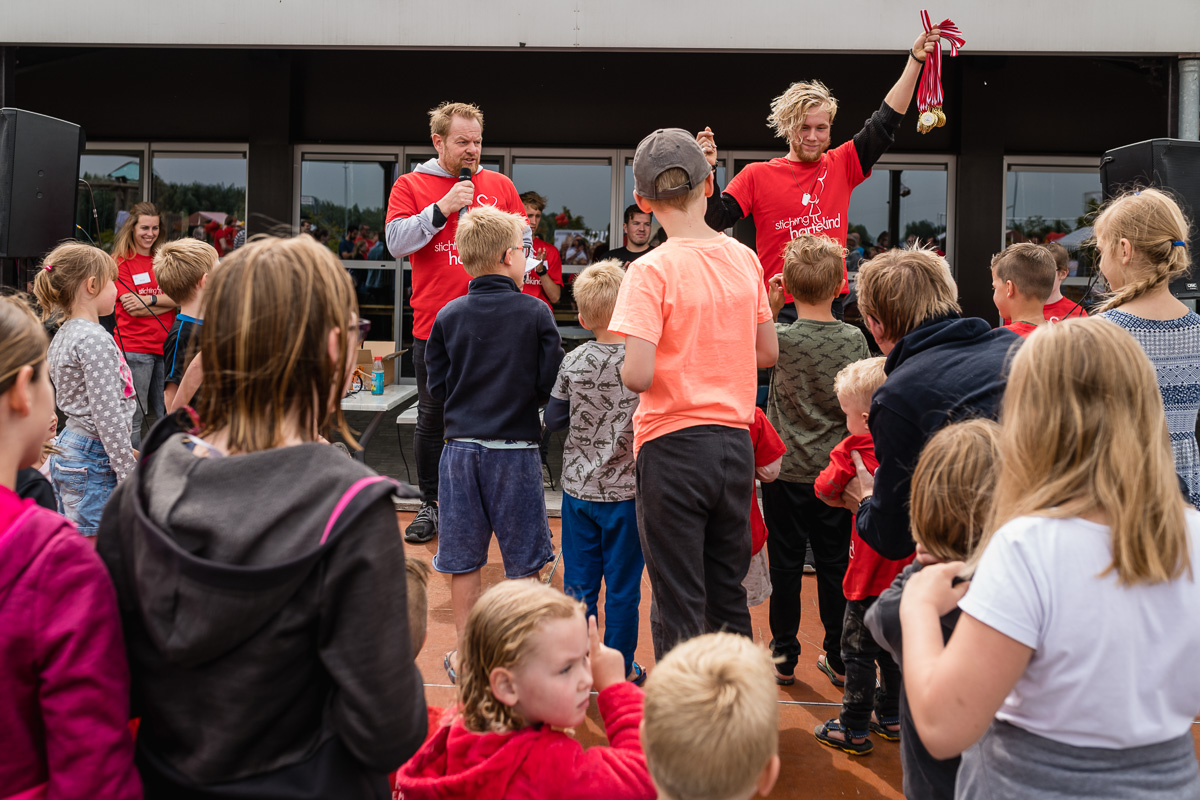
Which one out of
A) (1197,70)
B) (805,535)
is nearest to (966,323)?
(805,535)

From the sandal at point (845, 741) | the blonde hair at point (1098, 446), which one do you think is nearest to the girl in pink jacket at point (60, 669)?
the blonde hair at point (1098, 446)

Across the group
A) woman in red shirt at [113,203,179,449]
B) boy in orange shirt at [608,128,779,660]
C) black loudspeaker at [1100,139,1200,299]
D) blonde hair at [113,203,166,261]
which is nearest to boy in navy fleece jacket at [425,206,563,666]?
boy in orange shirt at [608,128,779,660]

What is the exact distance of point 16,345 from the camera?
1430 millimetres

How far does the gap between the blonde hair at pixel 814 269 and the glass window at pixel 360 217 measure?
6.65 metres

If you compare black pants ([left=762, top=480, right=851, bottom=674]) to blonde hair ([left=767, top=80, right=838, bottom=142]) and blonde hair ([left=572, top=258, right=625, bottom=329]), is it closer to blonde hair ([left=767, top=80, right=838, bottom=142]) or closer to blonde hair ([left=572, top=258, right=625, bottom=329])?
blonde hair ([left=572, top=258, right=625, bottom=329])

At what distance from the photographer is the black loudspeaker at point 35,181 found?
192 inches

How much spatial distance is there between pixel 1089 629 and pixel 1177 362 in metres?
1.86

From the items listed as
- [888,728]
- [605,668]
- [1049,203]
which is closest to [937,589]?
[605,668]

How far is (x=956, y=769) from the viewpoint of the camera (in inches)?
A: 69.4

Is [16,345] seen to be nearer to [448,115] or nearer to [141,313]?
[448,115]

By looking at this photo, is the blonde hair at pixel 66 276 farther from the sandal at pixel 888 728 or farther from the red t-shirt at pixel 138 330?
the sandal at pixel 888 728

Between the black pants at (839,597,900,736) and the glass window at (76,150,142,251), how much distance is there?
9.02 meters

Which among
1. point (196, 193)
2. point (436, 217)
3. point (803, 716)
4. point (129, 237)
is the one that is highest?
point (196, 193)

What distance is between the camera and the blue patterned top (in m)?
2.79
